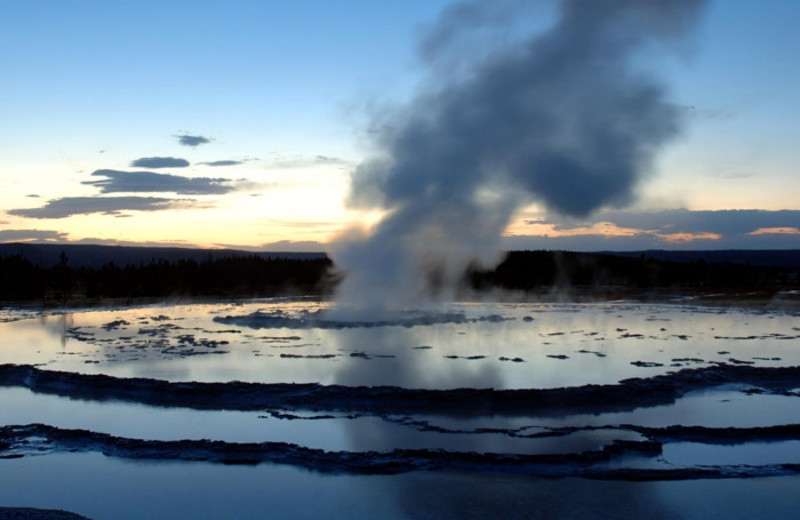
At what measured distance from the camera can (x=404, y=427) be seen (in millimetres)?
9609

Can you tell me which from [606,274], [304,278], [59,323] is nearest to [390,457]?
[59,323]

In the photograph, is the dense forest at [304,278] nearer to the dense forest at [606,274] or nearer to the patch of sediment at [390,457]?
the dense forest at [606,274]

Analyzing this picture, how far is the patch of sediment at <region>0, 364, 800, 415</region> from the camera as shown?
10.6 metres

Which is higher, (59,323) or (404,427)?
(59,323)

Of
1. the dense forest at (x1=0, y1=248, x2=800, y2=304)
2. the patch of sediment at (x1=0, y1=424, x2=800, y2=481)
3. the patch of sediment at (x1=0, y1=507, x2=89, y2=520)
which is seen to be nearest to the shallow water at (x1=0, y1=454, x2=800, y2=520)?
the patch of sediment at (x1=0, y1=424, x2=800, y2=481)

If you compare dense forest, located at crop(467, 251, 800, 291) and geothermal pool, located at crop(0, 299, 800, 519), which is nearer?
geothermal pool, located at crop(0, 299, 800, 519)

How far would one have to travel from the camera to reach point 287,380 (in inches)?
491

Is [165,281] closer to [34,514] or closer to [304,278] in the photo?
[304,278]

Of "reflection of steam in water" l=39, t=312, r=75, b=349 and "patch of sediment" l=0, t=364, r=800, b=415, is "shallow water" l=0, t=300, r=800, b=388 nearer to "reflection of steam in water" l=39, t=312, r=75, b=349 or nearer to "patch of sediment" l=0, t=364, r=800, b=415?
"reflection of steam in water" l=39, t=312, r=75, b=349

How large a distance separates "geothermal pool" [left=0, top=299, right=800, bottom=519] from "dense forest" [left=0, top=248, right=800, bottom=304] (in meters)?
25.8

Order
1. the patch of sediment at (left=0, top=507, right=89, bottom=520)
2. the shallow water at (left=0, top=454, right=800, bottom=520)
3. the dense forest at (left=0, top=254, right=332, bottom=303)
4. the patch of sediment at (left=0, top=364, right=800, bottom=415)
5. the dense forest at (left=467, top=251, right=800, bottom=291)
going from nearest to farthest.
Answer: the patch of sediment at (left=0, top=507, right=89, bottom=520)
the shallow water at (left=0, top=454, right=800, bottom=520)
the patch of sediment at (left=0, top=364, right=800, bottom=415)
the dense forest at (left=0, top=254, right=332, bottom=303)
the dense forest at (left=467, top=251, right=800, bottom=291)

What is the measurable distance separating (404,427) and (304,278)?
46221mm

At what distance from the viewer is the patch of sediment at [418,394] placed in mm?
10621

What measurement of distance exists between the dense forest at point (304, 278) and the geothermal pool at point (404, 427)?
25.8m
